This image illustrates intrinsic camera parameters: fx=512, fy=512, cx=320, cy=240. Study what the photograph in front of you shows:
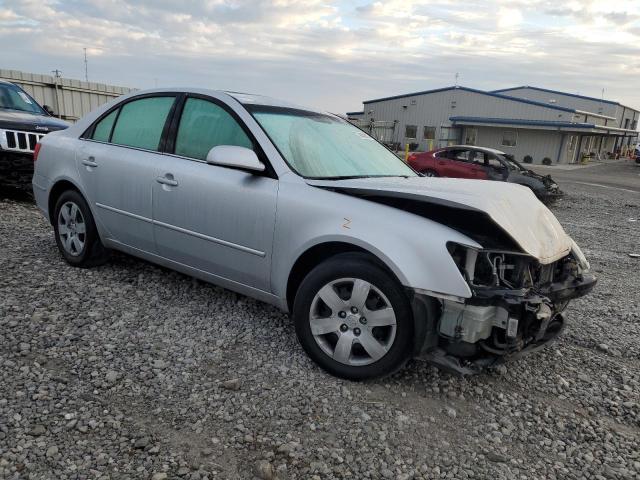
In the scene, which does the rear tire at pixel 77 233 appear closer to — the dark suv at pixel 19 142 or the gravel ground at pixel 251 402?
the gravel ground at pixel 251 402

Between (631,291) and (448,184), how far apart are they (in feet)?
10.7

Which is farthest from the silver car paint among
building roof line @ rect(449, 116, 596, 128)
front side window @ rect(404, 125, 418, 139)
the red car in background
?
front side window @ rect(404, 125, 418, 139)

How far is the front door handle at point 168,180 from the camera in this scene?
3.65 meters

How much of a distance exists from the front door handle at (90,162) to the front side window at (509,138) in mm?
36778

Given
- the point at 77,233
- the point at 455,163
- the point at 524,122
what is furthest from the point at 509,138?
the point at 77,233

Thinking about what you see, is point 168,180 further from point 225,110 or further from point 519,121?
point 519,121

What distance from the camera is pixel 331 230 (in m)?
2.95

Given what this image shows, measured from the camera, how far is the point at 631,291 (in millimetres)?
5332

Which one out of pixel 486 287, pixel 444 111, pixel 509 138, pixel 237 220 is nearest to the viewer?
pixel 486 287

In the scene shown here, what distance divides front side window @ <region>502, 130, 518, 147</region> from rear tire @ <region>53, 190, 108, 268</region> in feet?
120

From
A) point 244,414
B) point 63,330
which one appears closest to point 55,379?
point 63,330

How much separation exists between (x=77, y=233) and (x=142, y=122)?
1211mm

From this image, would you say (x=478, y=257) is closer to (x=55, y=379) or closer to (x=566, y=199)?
(x=55, y=379)

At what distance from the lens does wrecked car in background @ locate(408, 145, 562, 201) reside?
12.1m
